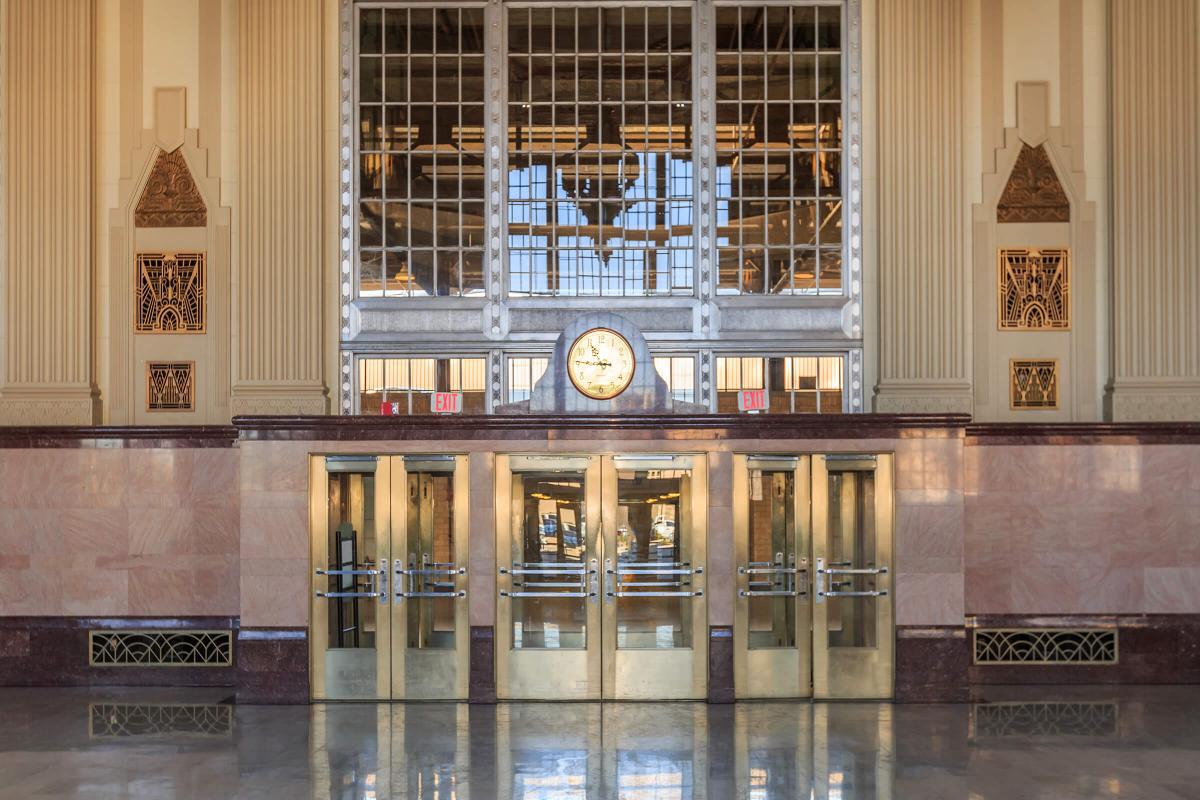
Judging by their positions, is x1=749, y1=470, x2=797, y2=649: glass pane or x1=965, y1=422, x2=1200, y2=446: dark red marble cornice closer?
x1=749, y1=470, x2=797, y2=649: glass pane

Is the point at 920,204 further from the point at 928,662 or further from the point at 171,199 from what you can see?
the point at 171,199

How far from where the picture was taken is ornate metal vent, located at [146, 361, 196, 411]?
506 inches

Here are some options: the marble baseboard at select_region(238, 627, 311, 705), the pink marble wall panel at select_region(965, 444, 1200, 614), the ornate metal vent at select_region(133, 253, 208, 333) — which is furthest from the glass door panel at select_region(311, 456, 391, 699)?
the pink marble wall panel at select_region(965, 444, 1200, 614)

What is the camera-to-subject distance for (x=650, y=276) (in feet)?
43.2

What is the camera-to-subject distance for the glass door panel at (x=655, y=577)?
11070mm

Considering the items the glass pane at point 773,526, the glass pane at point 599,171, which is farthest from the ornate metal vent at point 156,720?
the glass pane at point 599,171

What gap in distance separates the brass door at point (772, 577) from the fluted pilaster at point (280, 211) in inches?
188

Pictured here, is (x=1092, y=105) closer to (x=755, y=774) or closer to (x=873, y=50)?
(x=873, y=50)

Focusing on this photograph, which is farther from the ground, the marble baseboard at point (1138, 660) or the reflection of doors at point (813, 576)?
the reflection of doors at point (813, 576)

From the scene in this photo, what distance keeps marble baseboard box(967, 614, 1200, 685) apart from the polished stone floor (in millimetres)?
482

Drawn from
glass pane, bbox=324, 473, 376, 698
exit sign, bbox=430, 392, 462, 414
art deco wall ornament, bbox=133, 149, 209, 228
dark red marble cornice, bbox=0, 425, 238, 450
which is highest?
art deco wall ornament, bbox=133, 149, 209, 228

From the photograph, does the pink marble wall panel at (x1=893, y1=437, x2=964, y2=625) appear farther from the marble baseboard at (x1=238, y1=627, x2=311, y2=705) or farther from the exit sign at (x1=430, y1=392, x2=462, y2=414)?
the marble baseboard at (x1=238, y1=627, x2=311, y2=705)

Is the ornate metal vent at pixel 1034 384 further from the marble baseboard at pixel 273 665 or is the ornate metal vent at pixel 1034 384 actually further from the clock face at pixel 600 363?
the marble baseboard at pixel 273 665

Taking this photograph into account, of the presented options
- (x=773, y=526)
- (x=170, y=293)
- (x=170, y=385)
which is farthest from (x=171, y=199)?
(x=773, y=526)
